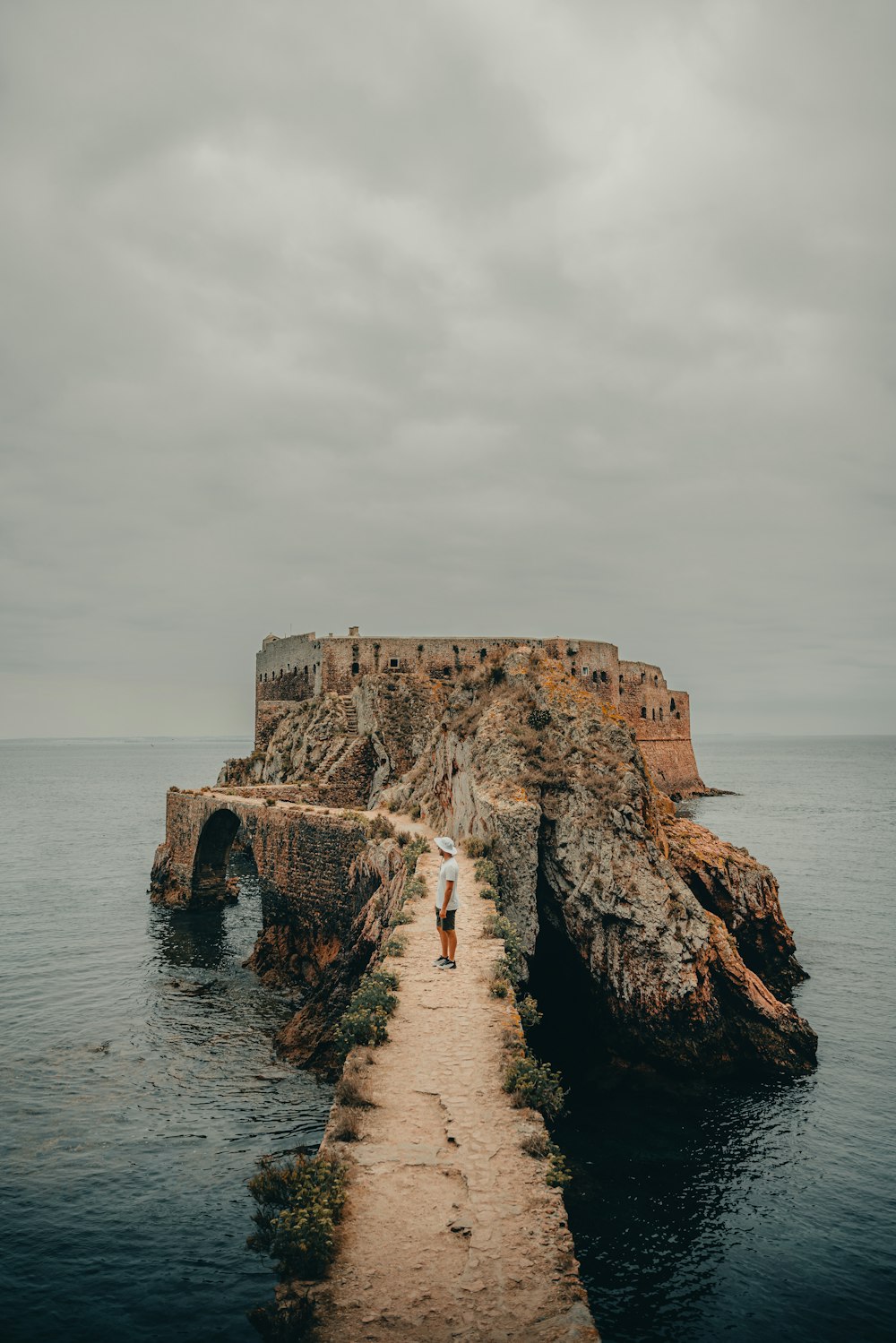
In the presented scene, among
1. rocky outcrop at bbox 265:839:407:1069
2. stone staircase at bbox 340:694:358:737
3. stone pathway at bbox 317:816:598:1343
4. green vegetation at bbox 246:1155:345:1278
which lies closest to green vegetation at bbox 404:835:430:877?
rocky outcrop at bbox 265:839:407:1069

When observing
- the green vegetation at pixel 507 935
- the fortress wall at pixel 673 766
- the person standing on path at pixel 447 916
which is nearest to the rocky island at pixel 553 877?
the green vegetation at pixel 507 935

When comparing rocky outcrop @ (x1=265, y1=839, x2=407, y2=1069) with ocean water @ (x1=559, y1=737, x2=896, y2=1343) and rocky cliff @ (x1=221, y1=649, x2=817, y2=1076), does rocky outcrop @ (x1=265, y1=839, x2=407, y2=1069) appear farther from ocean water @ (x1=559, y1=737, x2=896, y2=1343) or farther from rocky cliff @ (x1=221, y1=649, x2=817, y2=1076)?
ocean water @ (x1=559, y1=737, x2=896, y2=1343)

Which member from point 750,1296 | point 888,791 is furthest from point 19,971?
point 888,791

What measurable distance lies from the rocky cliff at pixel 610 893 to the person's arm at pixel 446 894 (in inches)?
148

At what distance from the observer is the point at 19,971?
94.4ft

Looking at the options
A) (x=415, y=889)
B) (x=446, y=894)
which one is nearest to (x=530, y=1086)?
(x=446, y=894)

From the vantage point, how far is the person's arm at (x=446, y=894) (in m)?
13.7

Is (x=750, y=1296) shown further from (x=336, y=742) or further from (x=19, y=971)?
(x=336, y=742)

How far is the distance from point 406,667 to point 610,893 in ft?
114

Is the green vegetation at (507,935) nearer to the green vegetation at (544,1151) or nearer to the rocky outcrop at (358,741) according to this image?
the green vegetation at (544,1151)

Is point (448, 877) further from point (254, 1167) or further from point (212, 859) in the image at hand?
point (212, 859)

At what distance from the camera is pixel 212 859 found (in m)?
40.4

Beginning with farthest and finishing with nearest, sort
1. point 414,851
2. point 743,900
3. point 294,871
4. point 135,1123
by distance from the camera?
point 294,871
point 743,900
point 414,851
point 135,1123

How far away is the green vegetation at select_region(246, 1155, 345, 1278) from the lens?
6641 millimetres
